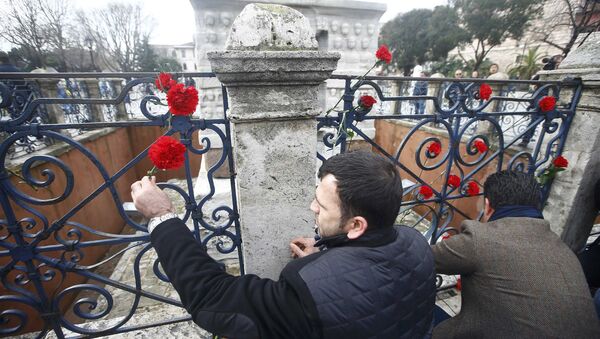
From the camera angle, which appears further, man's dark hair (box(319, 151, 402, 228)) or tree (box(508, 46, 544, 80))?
tree (box(508, 46, 544, 80))

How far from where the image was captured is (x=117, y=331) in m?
1.90

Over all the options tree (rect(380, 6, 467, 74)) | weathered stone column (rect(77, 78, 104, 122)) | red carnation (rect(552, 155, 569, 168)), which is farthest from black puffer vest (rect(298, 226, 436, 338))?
tree (rect(380, 6, 467, 74))

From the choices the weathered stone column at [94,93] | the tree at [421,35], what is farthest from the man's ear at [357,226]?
the tree at [421,35]

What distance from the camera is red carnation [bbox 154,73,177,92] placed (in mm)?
1285

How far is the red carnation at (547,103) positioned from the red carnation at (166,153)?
2777 mm

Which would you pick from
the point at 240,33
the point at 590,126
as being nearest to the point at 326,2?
the point at 590,126

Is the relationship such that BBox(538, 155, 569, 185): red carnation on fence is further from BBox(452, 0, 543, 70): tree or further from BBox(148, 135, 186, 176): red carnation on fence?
BBox(452, 0, 543, 70): tree

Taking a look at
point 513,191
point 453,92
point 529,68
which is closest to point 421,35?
point 529,68

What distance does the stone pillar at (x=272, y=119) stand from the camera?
4.24 ft

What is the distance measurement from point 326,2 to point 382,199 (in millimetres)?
6952

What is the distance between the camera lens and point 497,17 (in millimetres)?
17359

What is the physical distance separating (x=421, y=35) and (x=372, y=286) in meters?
27.5

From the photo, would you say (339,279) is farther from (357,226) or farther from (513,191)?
(513,191)

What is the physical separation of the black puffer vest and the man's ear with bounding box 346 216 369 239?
0.02m
